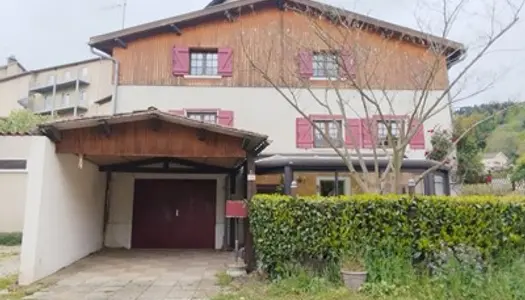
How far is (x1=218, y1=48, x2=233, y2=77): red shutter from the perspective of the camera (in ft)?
44.0

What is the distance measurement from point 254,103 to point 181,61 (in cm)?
282

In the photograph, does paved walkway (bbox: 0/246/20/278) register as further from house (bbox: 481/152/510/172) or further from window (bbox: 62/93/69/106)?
window (bbox: 62/93/69/106)

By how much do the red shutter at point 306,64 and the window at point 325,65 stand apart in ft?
0.58

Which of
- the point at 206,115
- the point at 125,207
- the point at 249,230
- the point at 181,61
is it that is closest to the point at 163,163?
the point at 125,207

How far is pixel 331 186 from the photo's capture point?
461 inches

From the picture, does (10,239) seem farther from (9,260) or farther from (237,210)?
(237,210)

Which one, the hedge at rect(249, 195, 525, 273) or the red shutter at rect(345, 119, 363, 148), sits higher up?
the red shutter at rect(345, 119, 363, 148)

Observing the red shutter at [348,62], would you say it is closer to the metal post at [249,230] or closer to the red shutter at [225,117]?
the metal post at [249,230]

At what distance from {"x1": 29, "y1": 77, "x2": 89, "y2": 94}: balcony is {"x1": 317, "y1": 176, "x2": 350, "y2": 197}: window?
2790 cm

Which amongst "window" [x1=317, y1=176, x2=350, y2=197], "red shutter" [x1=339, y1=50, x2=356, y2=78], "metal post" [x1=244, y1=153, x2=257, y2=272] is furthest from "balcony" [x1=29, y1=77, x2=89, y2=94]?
"metal post" [x1=244, y1=153, x2=257, y2=272]

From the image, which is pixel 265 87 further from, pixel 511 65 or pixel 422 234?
pixel 422 234

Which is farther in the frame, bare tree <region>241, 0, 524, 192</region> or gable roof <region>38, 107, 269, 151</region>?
bare tree <region>241, 0, 524, 192</region>

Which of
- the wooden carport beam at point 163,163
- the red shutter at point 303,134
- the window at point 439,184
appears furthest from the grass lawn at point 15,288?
the window at point 439,184

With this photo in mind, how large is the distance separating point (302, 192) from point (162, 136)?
508cm
